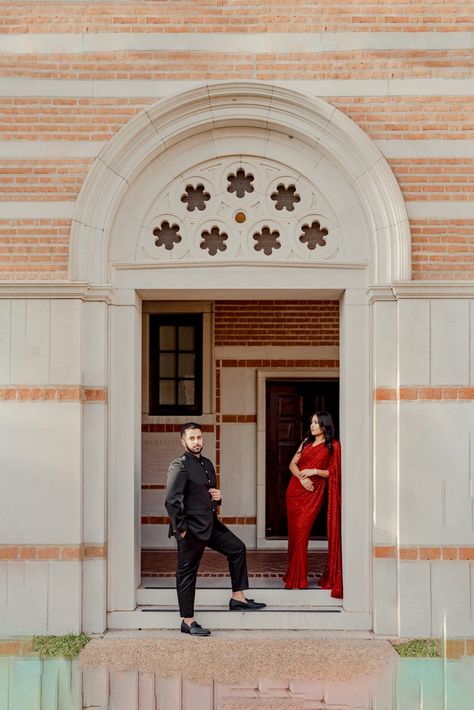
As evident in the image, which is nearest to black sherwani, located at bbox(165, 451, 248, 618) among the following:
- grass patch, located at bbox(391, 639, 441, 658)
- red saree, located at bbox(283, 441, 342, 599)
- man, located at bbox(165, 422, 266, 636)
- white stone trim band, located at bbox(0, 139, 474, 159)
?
man, located at bbox(165, 422, 266, 636)

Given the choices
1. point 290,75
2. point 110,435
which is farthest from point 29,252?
point 290,75

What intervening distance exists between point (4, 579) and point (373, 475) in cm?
344

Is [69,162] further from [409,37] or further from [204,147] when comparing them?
[409,37]

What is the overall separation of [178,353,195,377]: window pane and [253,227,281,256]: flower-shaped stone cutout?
384 cm

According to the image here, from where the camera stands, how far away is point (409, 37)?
7.88 m

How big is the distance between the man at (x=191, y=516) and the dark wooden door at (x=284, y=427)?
375 centimetres

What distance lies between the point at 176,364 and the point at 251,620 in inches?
179

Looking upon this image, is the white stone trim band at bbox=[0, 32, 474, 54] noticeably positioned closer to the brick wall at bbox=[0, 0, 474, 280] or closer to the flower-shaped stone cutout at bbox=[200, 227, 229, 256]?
the brick wall at bbox=[0, 0, 474, 280]

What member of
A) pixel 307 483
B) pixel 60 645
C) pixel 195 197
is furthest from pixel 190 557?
pixel 195 197

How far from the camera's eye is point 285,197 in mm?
8133

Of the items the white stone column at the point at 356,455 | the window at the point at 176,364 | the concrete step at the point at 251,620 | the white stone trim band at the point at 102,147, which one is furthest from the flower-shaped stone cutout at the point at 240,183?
the concrete step at the point at 251,620

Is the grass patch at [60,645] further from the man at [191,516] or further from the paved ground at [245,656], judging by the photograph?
the man at [191,516]

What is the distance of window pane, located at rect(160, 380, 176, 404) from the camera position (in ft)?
38.1

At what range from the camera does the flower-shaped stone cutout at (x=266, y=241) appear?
8.06 meters
